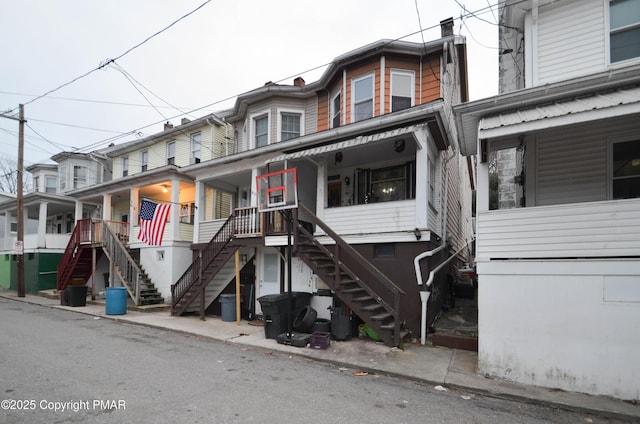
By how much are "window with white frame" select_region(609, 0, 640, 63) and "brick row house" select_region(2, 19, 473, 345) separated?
337 cm

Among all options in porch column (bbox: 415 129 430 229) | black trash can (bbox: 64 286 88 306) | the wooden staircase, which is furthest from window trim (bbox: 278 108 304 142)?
black trash can (bbox: 64 286 88 306)

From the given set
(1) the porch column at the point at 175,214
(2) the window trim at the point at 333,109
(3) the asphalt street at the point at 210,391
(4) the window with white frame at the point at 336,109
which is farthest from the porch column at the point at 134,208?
(4) the window with white frame at the point at 336,109

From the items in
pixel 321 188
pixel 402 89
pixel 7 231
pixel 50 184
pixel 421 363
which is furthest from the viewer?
pixel 50 184

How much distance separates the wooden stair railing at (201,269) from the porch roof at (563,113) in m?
7.11

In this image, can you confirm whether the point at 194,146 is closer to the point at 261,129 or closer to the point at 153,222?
the point at 261,129

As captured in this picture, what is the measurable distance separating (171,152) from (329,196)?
34.7ft

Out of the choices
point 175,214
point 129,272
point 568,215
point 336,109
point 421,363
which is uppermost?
point 336,109

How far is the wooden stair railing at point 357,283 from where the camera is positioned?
738 cm

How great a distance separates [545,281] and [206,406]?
5.46 m

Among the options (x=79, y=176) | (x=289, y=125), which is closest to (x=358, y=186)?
(x=289, y=125)

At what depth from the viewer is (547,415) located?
14.8 feet

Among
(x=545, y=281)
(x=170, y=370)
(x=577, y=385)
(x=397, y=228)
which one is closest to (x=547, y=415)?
(x=577, y=385)

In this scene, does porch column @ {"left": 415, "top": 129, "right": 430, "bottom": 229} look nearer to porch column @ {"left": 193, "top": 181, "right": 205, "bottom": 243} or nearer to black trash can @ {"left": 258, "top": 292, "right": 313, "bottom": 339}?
black trash can @ {"left": 258, "top": 292, "right": 313, "bottom": 339}

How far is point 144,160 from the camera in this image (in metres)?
19.2
